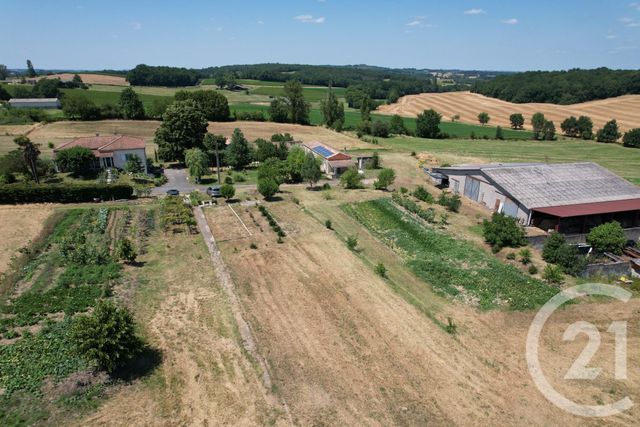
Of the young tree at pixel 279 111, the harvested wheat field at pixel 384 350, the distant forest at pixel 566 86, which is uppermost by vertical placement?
the distant forest at pixel 566 86

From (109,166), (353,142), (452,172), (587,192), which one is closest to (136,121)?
(109,166)

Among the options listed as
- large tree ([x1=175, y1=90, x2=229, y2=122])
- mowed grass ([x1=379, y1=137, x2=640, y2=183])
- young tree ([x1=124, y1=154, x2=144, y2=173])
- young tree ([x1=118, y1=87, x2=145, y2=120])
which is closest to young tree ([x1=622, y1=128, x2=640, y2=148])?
mowed grass ([x1=379, y1=137, x2=640, y2=183])

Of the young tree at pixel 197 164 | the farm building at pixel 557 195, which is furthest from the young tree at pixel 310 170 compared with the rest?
the farm building at pixel 557 195

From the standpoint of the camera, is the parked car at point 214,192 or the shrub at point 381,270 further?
the parked car at point 214,192

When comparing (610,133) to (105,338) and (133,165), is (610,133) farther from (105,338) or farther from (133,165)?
(105,338)

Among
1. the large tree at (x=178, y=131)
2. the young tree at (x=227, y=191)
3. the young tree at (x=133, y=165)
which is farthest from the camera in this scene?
the large tree at (x=178, y=131)

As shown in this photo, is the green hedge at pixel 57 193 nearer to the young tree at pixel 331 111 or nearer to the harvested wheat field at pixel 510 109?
the young tree at pixel 331 111
